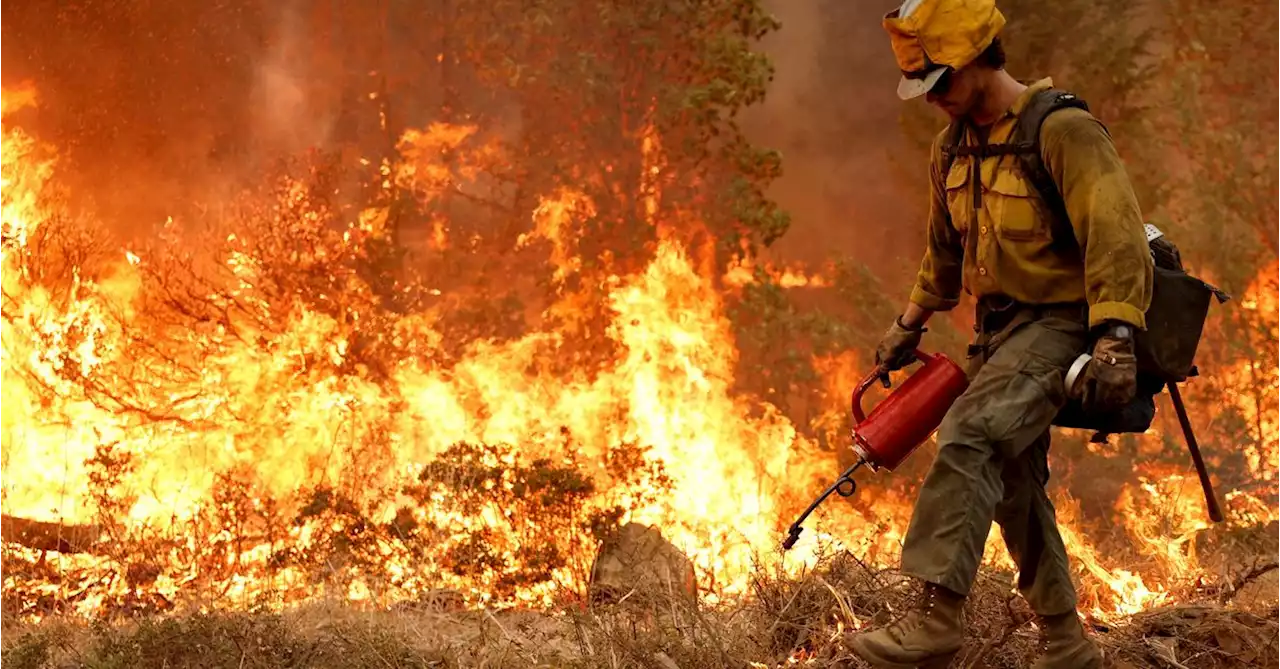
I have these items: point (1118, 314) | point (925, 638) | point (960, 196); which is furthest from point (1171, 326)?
point (925, 638)

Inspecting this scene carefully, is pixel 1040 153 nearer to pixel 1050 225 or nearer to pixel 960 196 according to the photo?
pixel 1050 225

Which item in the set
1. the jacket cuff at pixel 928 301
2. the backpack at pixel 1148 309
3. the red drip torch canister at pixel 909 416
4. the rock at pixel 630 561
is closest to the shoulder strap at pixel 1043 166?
the backpack at pixel 1148 309

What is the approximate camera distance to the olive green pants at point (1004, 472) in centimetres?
357

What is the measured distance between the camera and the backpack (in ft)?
12.4

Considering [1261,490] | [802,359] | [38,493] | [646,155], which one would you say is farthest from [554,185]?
[1261,490]

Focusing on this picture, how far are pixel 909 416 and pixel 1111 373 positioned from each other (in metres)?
0.70

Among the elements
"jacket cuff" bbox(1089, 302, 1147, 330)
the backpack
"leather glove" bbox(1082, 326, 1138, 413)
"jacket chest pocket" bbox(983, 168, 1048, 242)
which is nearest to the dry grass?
the backpack

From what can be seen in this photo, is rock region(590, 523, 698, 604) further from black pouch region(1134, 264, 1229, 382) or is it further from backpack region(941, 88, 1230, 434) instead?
black pouch region(1134, 264, 1229, 382)

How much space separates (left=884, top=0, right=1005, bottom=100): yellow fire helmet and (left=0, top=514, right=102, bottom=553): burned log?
21.5ft

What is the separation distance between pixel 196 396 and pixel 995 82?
304 inches

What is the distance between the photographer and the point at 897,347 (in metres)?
4.41

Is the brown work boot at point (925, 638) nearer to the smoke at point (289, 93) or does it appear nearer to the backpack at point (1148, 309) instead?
the backpack at point (1148, 309)

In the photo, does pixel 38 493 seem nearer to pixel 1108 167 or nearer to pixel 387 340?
pixel 387 340

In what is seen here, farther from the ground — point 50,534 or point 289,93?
point 289,93
